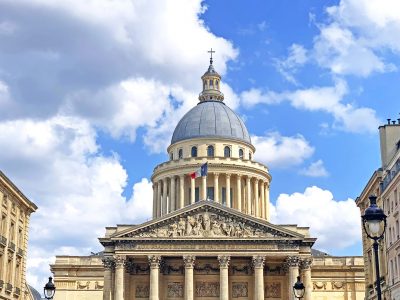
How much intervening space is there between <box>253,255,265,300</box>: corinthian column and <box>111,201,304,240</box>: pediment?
2.59 meters

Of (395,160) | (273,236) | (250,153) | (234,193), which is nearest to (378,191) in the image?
(395,160)

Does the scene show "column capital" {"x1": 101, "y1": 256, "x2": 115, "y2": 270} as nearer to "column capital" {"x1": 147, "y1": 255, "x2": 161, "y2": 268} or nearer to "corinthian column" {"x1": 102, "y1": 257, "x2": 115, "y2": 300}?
"corinthian column" {"x1": 102, "y1": 257, "x2": 115, "y2": 300}

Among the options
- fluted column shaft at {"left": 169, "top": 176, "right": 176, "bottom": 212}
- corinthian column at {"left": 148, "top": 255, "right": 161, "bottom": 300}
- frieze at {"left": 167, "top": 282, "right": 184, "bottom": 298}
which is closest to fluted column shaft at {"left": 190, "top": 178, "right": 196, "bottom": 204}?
fluted column shaft at {"left": 169, "top": 176, "right": 176, "bottom": 212}

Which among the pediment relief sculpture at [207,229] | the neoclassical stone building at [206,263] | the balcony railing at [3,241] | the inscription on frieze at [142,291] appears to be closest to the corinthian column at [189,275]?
the neoclassical stone building at [206,263]

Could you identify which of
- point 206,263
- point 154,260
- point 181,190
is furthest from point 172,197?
point 154,260

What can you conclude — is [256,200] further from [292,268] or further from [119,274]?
[119,274]

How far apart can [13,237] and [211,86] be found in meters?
62.5

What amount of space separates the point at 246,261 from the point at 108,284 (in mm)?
16333

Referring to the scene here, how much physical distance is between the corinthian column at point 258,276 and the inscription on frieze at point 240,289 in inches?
169

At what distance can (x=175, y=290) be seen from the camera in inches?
3159

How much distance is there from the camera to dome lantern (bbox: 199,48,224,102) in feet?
367

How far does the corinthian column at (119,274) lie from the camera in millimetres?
75625

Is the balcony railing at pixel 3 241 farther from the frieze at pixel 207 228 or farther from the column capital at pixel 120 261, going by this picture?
the frieze at pixel 207 228

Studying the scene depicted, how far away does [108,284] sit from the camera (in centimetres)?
7712
